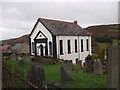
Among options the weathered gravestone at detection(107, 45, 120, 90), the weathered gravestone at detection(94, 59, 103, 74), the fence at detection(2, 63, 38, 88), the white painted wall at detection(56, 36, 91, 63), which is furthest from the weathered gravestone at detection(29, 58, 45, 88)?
the white painted wall at detection(56, 36, 91, 63)

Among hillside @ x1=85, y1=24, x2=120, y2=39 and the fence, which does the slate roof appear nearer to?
hillside @ x1=85, y1=24, x2=120, y2=39

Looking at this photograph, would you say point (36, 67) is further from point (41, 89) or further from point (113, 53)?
point (113, 53)

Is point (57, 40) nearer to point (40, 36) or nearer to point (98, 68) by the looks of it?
point (40, 36)

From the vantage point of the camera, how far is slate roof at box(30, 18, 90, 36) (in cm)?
2205

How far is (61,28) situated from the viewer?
23625 millimetres

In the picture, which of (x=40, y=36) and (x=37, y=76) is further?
(x=40, y=36)

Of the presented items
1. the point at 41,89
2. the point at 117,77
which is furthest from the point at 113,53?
the point at 41,89

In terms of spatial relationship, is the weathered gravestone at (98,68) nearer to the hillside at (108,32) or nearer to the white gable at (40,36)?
the white gable at (40,36)

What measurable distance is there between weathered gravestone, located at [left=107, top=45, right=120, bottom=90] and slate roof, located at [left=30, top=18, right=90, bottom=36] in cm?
1649

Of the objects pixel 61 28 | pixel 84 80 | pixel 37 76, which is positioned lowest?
pixel 84 80

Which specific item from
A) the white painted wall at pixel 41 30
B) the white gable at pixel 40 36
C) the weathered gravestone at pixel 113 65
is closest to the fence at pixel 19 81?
the weathered gravestone at pixel 113 65

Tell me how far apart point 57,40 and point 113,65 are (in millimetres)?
16671

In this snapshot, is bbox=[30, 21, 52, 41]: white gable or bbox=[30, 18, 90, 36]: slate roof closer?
bbox=[30, 21, 52, 41]: white gable

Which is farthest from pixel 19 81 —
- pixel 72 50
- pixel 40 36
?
pixel 72 50
